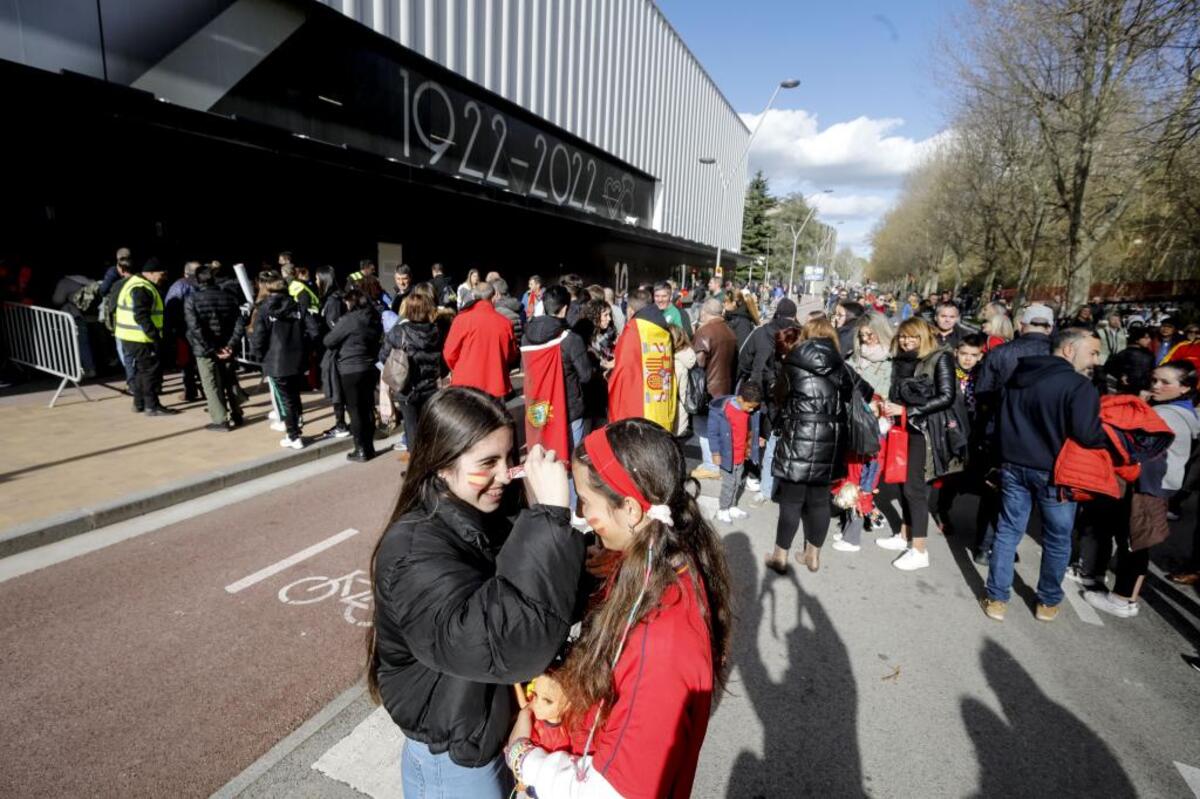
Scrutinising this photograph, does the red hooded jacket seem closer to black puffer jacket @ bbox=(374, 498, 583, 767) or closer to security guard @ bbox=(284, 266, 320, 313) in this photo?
black puffer jacket @ bbox=(374, 498, 583, 767)

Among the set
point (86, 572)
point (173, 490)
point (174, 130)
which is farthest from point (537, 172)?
point (86, 572)

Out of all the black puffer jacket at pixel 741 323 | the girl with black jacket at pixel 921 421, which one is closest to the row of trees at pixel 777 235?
the black puffer jacket at pixel 741 323

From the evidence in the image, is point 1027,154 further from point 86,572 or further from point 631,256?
point 86,572

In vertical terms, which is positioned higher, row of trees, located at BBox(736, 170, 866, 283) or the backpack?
Answer: row of trees, located at BBox(736, 170, 866, 283)

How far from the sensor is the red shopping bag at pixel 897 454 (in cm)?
496

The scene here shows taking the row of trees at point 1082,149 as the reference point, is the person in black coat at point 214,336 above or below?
below

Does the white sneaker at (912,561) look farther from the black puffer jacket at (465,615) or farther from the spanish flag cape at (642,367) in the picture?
the black puffer jacket at (465,615)

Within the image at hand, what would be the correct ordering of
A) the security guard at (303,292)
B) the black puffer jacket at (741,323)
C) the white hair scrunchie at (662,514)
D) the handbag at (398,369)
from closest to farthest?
the white hair scrunchie at (662,514) < the handbag at (398,369) < the black puffer jacket at (741,323) < the security guard at (303,292)

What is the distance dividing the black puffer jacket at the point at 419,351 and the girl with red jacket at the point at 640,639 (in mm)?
4811

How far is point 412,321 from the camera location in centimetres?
613

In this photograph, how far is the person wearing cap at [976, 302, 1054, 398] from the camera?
5.11 metres

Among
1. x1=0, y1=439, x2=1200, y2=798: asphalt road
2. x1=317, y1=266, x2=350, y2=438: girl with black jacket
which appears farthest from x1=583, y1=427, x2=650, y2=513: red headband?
x1=317, y1=266, x2=350, y2=438: girl with black jacket

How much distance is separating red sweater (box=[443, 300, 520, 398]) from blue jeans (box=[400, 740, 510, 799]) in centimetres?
418

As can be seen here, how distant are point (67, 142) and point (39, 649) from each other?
27.0ft
